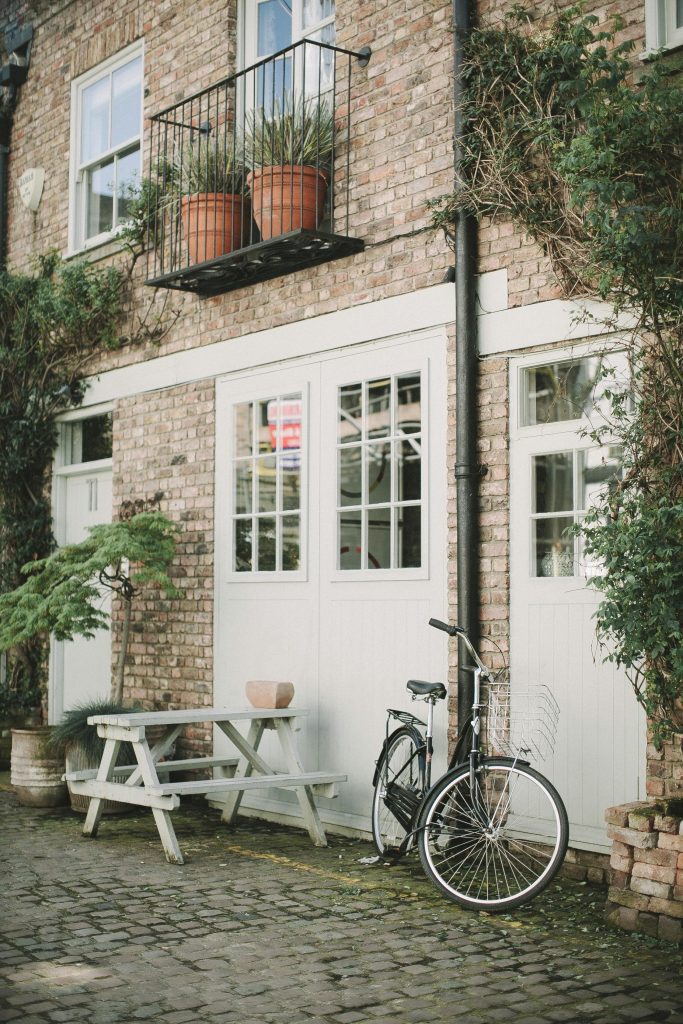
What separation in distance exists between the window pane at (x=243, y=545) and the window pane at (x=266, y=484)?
0.19 m

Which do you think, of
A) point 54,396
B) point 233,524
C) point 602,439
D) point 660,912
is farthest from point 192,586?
point 660,912

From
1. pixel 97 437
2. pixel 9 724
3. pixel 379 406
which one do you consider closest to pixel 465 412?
pixel 379 406

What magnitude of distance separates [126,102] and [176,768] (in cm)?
576

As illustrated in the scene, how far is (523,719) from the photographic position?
5.96m

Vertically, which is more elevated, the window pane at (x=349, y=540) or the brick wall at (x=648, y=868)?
the window pane at (x=349, y=540)

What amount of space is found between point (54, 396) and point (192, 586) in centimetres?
258

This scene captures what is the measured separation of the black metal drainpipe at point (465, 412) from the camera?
20.9 feet

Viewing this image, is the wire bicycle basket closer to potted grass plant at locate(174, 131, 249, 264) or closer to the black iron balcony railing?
the black iron balcony railing

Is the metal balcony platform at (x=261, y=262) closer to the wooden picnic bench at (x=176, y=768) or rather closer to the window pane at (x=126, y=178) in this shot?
the window pane at (x=126, y=178)

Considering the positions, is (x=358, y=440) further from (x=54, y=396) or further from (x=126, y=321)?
(x=54, y=396)

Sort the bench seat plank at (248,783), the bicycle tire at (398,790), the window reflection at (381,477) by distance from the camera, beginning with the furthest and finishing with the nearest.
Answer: the window reflection at (381,477), the bench seat plank at (248,783), the bicycle tire at (398,790)

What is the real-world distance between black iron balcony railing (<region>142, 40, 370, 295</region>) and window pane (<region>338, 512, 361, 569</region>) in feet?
5.43

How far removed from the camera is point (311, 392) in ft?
25.4

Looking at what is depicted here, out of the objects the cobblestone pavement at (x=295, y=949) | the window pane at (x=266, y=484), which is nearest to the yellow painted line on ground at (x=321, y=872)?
the cobblestone pavement at (x=295, y=949)
